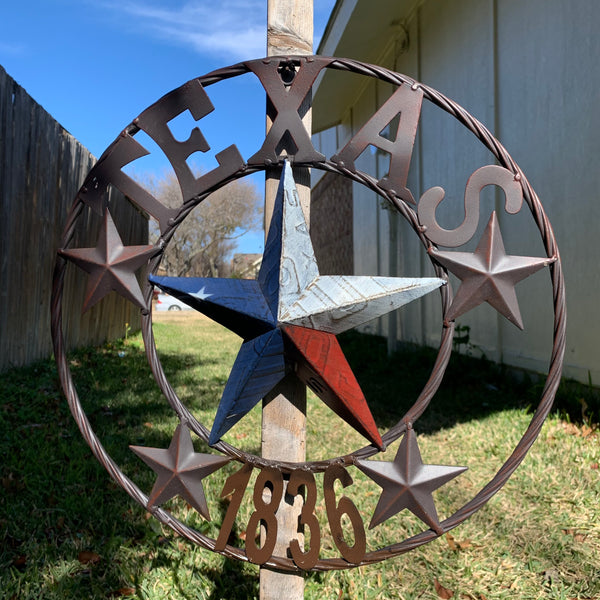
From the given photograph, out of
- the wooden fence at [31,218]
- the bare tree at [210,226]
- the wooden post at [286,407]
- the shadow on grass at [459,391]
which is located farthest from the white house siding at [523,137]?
the bare tree at [210,226]

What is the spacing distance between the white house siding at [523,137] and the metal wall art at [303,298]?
10.1 feet

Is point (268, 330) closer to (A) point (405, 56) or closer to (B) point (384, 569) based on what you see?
(B) point (384, 569)

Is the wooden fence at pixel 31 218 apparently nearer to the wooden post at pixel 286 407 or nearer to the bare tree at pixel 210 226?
the wooden post at pixel 286 407

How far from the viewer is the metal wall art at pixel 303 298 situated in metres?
1.50

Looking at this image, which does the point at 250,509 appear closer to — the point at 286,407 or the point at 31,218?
the point at 286,407

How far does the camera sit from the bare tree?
29000mm

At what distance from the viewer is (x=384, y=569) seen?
2379mm

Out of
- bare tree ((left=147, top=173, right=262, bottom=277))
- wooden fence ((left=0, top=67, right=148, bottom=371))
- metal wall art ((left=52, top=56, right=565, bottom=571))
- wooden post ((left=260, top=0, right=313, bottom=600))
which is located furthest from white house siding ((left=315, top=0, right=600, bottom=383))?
bare tree ((left=147, top=173, right=262, bottom=277))

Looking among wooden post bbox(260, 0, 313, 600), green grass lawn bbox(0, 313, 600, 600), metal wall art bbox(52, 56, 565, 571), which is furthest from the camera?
green grass lawn bbox(0, 313, 600, 600)

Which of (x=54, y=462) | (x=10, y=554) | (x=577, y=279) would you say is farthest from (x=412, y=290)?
(x=577, y=279)

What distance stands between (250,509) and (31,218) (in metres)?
3.77

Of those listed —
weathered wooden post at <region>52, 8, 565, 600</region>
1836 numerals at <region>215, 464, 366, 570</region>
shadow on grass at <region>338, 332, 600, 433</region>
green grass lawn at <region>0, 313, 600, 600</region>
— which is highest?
weathered wooden post at <region>52, 8, 565, 600</region>

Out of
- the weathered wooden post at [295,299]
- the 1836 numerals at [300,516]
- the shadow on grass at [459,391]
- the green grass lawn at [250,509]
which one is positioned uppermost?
the weathered wooden post at [295,299]

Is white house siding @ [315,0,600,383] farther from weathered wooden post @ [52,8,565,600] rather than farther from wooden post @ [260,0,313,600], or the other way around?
wooden post @ [260,0,313,600]
